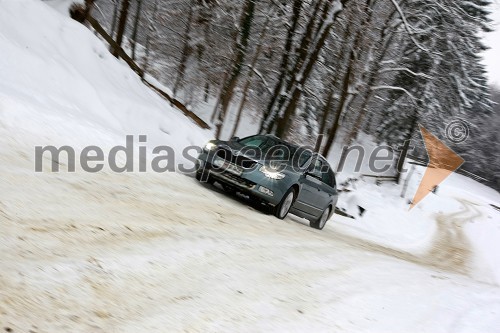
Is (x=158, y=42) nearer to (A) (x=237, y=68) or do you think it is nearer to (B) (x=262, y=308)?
(A) (x=237, y=68)

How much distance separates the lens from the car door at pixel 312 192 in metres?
10.7

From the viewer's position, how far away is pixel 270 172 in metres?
9.70

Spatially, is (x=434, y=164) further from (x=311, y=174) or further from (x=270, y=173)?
(x=270, y=173)

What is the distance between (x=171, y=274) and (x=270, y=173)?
566cm

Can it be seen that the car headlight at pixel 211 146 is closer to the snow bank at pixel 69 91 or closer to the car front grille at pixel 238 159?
the car front grille at pixel 238 159

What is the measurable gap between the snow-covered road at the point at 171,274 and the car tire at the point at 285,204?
201cm

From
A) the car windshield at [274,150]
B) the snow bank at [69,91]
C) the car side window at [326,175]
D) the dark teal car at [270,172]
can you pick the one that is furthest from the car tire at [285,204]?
the snow bank at [69,91]

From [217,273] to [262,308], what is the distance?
0.70 metres

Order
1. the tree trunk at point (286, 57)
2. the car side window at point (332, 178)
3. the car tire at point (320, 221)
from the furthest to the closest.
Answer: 1. the tree trunk at point (286, 57)
2. the car side window at point (332, 178)
3. the car tire at point (320, 221)

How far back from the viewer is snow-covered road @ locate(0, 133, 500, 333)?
10.7ft

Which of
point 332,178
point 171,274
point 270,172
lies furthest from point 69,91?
point 171,274

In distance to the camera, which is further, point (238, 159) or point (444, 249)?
point (444, 249)

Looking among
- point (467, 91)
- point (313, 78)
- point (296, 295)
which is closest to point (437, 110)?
point (467, 91)

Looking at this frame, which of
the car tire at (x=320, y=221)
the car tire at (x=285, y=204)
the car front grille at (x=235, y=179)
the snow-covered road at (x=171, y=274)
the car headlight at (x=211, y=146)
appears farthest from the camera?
the car tire at (x=320, y=221)
